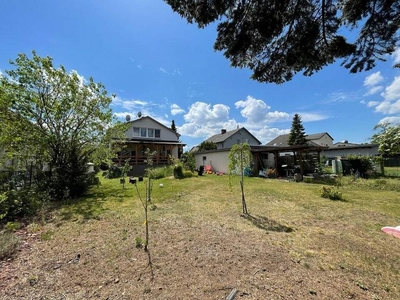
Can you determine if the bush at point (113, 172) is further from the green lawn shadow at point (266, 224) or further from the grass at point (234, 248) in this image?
the green lawn shadow at point (266, 224)

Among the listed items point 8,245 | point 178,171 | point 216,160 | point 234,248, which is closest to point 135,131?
point 216,160

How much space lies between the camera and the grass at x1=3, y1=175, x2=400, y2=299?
9.06 ft

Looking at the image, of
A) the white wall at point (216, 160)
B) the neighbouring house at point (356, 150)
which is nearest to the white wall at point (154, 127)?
the white wall at point (216, 160)

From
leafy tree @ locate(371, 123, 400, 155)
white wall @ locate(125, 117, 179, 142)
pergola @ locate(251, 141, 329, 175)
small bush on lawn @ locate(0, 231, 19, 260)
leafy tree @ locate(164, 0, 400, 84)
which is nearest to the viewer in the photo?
leafy tree @ locate(164, 0, 400, 84)

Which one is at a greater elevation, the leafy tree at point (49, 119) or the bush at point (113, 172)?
the leafy tree at point (49, 119)

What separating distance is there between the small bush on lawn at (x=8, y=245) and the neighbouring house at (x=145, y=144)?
16188 millimetres

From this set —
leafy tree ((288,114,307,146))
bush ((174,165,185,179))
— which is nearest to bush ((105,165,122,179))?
bush ((174,165,185,179))

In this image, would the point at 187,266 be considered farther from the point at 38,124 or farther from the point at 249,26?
the point at 38,124

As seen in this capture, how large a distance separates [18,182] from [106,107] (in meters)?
5.28

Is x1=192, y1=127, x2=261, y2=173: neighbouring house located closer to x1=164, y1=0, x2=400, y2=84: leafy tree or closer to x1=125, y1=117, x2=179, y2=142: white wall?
x1=125, y1=117, x2=179, y2=142: white wall

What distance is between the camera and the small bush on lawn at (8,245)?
3.70 metres

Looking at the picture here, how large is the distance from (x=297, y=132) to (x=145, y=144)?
90.6 ft

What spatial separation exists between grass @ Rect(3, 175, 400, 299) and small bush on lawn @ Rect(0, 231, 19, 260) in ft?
1.53

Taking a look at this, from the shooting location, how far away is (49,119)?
29.8 feet
